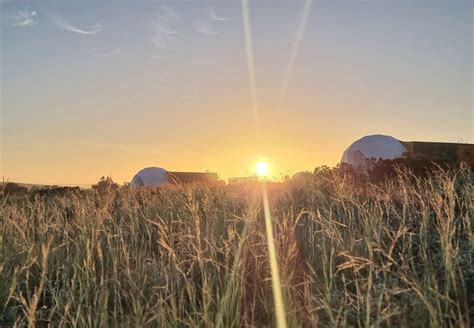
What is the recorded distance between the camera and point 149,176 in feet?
111

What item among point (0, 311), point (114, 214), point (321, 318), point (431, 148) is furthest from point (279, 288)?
point (431, 148)

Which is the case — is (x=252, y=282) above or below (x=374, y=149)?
below

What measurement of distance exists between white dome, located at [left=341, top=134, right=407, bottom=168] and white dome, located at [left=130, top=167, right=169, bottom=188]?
13.7 meters

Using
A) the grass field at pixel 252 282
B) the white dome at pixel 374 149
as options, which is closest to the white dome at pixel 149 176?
the white dome at pixel 374 149

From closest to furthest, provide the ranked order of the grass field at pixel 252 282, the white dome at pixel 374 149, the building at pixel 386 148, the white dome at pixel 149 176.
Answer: the grass field at pixel 252 282, the building at pixel 386 148, the white dome at pixel 374 149, the white dome at pixel 149 176

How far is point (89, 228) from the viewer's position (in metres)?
5.03

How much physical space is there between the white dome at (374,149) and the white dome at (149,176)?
13.7 metres

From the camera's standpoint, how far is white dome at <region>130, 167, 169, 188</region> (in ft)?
109

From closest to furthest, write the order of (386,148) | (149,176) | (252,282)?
(252,282)
(386,148)
(149,176)

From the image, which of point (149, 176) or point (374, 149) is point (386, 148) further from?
point (149, 176)

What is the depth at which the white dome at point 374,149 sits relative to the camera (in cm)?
2472

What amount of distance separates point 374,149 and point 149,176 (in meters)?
16.9

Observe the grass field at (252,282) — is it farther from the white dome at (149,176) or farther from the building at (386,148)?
the white dome at (149,176)

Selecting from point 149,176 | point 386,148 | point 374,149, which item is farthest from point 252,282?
point 149,176
